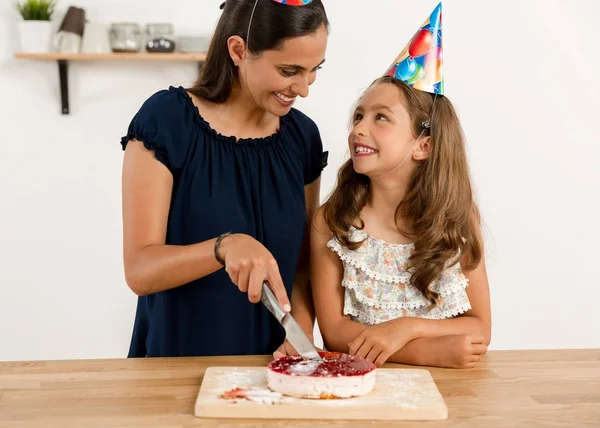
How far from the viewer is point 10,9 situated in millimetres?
3170

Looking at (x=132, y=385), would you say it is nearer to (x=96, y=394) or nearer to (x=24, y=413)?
(x=96, y=394)

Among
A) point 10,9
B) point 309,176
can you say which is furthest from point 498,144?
point 10,9

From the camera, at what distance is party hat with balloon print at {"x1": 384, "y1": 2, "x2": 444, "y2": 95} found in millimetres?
1792

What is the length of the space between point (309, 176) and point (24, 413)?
0.83m

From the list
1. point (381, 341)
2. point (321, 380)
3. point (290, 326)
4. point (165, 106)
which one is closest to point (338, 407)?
point (321, 380)

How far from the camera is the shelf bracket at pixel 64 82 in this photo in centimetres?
313

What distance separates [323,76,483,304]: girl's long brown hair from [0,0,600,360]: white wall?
58.4 inches

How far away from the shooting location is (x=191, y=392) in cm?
131

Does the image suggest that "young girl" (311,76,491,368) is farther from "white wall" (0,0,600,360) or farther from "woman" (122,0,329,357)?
"white wall" (0,0,600,360)

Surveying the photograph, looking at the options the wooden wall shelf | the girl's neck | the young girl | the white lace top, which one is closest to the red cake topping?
the young girl

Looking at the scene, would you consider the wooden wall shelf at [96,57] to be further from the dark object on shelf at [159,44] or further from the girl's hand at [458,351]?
the girl's hand at [458,351]

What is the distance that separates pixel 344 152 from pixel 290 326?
200 centimetres

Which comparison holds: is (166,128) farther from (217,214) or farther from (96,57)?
(96,57)

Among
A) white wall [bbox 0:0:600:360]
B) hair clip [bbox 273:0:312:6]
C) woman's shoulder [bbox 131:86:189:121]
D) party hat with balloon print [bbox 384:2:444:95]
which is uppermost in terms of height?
hair clip [bbox 273:0:312:6]
